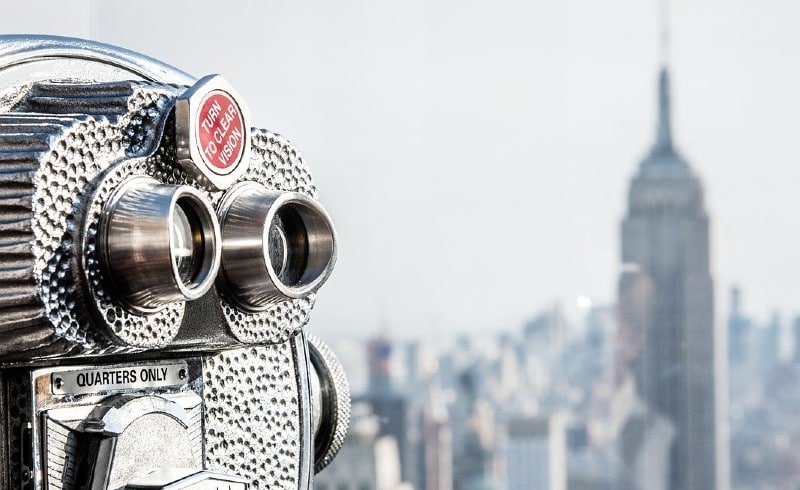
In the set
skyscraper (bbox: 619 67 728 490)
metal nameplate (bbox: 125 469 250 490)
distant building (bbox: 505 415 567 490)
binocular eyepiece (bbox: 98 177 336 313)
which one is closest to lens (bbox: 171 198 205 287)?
binocular eyepiece (bbox: 98 177 336 313)

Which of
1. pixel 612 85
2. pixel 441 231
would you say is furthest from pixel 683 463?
pixel 612 85

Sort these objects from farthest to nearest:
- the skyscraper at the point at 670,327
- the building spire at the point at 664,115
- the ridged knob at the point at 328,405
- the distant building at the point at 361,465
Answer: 1. the building spire at the point at 664,115
2. the skyscraper at the point at 670,327
3. the distant building at the point at 361,465
4. the ridged knob at the point at 328,405

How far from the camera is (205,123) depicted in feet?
2.26

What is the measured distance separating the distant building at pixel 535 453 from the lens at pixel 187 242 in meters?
9.45

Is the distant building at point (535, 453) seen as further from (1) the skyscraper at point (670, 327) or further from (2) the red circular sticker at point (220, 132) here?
(2) the red circular sticker at point (220, 132)

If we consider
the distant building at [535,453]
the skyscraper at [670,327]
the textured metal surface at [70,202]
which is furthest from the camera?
the distant building at [535,453]

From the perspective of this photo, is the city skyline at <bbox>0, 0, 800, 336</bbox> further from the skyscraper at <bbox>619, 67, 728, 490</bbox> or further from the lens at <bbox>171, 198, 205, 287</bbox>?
the lens at <bbox>171, 198, 205, 287</bbox>

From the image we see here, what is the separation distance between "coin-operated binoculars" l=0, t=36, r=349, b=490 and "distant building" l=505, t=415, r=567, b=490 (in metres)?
9.35

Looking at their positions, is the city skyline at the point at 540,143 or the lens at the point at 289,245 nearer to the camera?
the lens at the point at 289,245

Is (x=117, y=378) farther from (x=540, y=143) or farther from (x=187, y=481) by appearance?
(x=540, y=143)

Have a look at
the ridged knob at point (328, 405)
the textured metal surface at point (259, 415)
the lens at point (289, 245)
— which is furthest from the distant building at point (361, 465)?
the lens at point (289, 245)

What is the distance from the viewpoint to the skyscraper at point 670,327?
28.1ft

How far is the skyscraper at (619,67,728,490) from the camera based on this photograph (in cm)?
857

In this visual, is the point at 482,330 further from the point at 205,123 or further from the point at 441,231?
the point at 205,123
